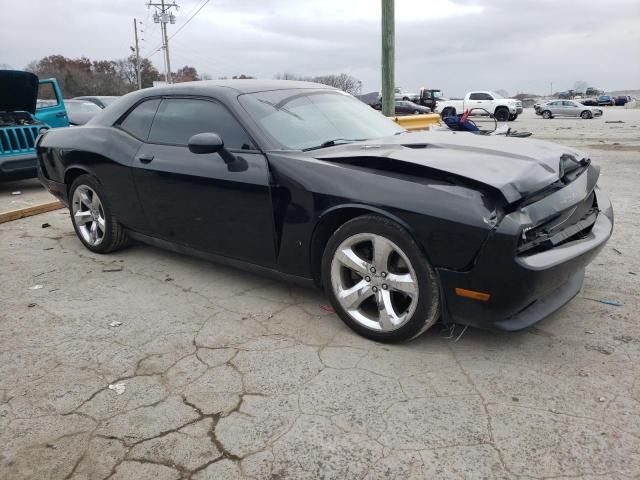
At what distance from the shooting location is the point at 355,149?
A: 3.26 m

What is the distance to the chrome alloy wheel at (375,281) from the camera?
111 inches

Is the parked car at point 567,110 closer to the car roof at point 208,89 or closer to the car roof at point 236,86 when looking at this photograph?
the car roof at point 208,89

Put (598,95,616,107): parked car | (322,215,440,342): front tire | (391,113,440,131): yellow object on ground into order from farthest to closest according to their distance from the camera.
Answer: (598,95,616,107): parked car
(391,113,440,131): yellow object on ground
(322,215,440,342): front tire

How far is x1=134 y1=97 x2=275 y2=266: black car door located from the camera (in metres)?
3.37

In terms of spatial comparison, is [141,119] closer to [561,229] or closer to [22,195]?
[561,229]

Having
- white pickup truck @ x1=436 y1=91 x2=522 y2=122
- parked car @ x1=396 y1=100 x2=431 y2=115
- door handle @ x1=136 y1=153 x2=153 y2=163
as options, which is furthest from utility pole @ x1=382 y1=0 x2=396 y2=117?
white pickup truck @ x1=436 y1=91 x2=522 y2=122

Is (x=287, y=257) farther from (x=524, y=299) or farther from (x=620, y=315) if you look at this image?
(x=620, y=315)

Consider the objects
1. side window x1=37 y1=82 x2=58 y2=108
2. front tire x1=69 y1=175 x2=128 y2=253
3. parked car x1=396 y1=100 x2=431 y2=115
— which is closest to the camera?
front tire x1=69 y1=175 x2=128 y2=253

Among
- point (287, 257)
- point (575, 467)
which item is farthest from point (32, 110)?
point (575, 467)

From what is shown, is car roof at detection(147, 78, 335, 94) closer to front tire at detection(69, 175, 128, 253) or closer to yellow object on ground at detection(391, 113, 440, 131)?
front tire at detection(69, 175, 128, 253)

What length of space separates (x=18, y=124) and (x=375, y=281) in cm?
776

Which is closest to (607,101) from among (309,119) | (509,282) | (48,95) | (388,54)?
(388,54)

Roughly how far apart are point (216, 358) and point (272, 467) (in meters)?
0.95

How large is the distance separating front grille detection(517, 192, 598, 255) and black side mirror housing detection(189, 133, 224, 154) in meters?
1.93
